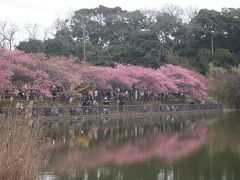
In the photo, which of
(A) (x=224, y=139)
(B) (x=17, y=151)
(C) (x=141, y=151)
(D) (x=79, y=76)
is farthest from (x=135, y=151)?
(D) (x=79, y=76)

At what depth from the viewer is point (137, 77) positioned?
4266 cm

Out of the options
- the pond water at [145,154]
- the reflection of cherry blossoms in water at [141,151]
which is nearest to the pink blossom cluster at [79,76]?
the pond water at [145,154]

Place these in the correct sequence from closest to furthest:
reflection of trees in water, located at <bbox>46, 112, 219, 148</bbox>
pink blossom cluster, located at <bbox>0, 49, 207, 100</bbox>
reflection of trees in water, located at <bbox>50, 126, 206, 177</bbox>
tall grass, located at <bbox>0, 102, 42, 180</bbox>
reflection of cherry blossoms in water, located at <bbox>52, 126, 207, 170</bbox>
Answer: tall grass, located at <bbox>0, 102, 42, 180</bbox> < reflection of trees in water, located at <bbox>50, 126, 206, 177</bbox> < reflection of cherry blossoms in water, located at <bbox>52, 126, 207, 170</bbox> < reflection of trees in water, located at <bbox>46, 112, 219, 148</bbox> < pink blossom cluster, located at <bbox>0, 49, 207, 100</bbox>

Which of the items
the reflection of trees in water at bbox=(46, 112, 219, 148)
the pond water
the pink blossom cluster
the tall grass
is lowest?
the pond water

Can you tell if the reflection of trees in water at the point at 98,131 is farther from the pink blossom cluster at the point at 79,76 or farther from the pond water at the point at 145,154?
the pink blossom cluster at the point at 79,76

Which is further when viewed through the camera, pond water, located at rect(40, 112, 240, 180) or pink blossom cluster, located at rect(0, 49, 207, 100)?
pink blossom cluster, located at rect(0, 49, 207, 100)

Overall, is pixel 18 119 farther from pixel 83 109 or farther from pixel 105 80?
pixel 105 80

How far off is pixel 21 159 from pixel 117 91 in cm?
3613

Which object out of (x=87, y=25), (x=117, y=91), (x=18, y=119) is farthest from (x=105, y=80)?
(x=18, y=119)

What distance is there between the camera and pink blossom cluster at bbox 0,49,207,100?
31.1m

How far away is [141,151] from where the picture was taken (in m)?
18.7

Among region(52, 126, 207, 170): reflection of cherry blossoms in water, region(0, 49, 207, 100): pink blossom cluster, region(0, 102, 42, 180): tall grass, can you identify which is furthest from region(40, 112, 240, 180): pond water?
region(0, 49, 207, 100): pink blossom cluster

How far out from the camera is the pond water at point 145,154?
13227mm

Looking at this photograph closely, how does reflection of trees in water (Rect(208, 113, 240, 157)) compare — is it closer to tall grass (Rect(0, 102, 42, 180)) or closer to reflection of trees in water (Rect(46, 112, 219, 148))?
reflection of trees in water (Rect(46, 112, 219, 148))
